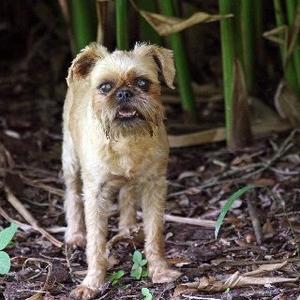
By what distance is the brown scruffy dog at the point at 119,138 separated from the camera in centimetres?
390

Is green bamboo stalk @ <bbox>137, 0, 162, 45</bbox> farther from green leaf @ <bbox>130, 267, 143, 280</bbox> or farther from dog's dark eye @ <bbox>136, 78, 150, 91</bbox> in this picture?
green leaf @ <bbox>130, 267, 143, 280</bbox>

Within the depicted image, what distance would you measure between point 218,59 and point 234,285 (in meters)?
2.89

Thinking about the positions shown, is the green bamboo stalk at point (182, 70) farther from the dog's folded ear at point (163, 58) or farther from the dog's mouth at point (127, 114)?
the dog's mouth at point (127, 114)

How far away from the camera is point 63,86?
21.1ft

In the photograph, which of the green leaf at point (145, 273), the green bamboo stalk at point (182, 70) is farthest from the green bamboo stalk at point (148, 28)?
the green leaf at point (145, 273)

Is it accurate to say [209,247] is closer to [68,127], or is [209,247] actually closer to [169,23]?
[68,127]

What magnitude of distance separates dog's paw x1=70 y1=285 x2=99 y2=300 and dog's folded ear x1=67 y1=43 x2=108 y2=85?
995mm

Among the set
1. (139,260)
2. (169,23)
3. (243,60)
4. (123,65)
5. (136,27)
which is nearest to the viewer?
(123,65)

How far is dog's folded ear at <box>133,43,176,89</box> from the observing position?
13.3 ft

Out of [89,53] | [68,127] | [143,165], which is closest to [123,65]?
[89,53]

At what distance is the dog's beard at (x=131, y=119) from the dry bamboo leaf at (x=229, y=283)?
2.45 ft

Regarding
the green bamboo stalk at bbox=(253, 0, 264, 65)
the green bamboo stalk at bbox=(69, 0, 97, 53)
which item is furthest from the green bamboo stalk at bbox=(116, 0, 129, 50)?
the green bamboo stalk at bbox=(253, 0, 264, 65)

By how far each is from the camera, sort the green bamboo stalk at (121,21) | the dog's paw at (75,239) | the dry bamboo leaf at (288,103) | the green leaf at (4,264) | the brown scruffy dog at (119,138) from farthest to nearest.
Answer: the dry bamboo leaf at (288,103), the green bamboo stalk at (121,21), the dog's paw at (75,239), the brown scruffy dog at (119,138), the green leaf at (4,264)

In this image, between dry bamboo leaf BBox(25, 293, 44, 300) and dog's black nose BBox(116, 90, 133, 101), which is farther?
dry bamboo leaf BBox(25, 293, 44, 300)
